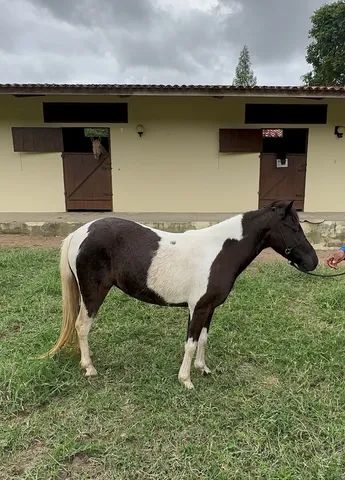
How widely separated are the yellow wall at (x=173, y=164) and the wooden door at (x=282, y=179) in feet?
0.45

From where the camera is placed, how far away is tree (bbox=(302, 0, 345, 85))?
72.1 feet

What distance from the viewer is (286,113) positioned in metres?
7.70

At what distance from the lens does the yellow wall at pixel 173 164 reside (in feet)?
25.2

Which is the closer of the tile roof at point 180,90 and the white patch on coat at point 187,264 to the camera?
the white patch on coat at point 187,264

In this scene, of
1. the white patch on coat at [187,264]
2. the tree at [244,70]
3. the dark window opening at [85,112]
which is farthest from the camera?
the tree at [244,70]

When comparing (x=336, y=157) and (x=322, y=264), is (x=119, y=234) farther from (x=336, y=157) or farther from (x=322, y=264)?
(x=336, y=157)

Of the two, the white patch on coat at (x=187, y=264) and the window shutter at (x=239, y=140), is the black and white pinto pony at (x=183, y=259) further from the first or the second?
the window shutter at (x=239, y=140)

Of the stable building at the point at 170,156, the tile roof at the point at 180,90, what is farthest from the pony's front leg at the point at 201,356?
the stable building at the point at 170,156

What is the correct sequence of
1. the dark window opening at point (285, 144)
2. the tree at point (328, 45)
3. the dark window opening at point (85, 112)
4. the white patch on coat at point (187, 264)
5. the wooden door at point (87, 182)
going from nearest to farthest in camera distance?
the white patch on coat at point (187, 264)
the dark window opening at point (85, 112)
the wooden door at point (87, 182)
the dark window opening at point (285, 144)
the tree at point (328, 45)

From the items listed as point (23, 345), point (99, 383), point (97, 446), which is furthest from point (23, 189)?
point (97, 446)

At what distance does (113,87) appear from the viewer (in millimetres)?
6566

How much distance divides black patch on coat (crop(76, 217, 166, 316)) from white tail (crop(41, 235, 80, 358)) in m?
0.10

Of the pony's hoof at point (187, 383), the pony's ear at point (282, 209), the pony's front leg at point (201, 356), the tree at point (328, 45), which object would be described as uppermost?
the tree at point (328, 45)

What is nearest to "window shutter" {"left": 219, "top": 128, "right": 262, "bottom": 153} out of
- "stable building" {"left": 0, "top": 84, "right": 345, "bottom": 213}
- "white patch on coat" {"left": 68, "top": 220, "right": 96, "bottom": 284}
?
"stable building" {"left": 0, "top": 84, "right": 345, "bottom": 213}
